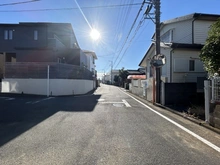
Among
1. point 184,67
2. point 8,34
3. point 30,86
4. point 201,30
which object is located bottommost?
point 30,86

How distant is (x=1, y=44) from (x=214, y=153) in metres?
28.2

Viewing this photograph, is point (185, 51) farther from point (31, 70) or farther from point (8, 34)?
point (8, 34)

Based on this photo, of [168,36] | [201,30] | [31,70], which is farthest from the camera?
[168,36]

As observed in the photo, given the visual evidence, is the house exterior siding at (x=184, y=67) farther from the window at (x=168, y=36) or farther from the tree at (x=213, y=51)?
the tree at (x=213, y=51)

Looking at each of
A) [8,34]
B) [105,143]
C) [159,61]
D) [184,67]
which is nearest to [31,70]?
[8,34]

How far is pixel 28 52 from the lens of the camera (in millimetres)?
23453

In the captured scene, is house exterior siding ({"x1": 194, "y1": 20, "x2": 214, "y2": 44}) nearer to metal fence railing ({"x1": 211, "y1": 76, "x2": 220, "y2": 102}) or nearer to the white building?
the white building

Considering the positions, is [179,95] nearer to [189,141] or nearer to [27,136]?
[189,141]

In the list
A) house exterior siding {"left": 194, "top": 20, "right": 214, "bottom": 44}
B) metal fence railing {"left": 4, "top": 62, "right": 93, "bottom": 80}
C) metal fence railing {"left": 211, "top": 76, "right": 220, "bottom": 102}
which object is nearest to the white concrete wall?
metal fence railing {"left": 4, "top": 62, "right": 93, "bottom": 80}

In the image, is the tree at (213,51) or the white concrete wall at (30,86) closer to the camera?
the tree at (213,51)

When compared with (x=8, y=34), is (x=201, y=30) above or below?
below

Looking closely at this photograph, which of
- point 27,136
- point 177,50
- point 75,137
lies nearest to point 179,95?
point 177,50

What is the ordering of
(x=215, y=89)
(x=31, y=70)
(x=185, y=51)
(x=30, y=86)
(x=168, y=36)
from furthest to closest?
(x=168, y=36)
(x=31, y=70)
(x=30, y=86)
(x=185, y=51)
(x=215, y=89)

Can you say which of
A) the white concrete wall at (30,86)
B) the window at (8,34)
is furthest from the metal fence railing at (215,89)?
the window at (8,34)
